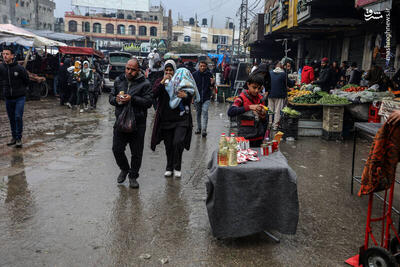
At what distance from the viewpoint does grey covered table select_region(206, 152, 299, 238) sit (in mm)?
3879

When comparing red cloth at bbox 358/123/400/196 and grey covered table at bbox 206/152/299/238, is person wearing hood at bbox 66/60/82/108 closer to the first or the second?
grey covered table at bbox 206/152/299/238

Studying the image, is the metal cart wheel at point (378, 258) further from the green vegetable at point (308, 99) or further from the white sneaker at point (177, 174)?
the green vegetable at point (308, 99)

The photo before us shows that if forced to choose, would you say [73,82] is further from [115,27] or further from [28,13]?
[115,27]

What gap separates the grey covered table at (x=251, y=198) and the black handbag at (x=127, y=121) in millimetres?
2017

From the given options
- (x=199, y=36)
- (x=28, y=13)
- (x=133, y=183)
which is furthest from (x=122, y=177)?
(x=199, y=36)

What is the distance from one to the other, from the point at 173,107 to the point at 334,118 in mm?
5340

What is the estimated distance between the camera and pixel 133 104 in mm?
5742

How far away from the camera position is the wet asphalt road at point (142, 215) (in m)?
3.84

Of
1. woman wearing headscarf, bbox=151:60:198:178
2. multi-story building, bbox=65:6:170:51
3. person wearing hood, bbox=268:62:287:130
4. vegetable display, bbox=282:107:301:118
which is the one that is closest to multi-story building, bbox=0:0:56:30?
multi-story building, bbox=65:6:170:51

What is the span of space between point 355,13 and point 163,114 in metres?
9.61

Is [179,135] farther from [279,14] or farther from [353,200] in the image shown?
[279,14]

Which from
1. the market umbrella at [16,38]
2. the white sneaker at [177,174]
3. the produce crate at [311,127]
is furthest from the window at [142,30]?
the white sneaker at [177,174]

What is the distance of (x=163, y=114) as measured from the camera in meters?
6.17

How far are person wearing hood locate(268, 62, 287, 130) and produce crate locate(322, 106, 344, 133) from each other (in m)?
1.37
